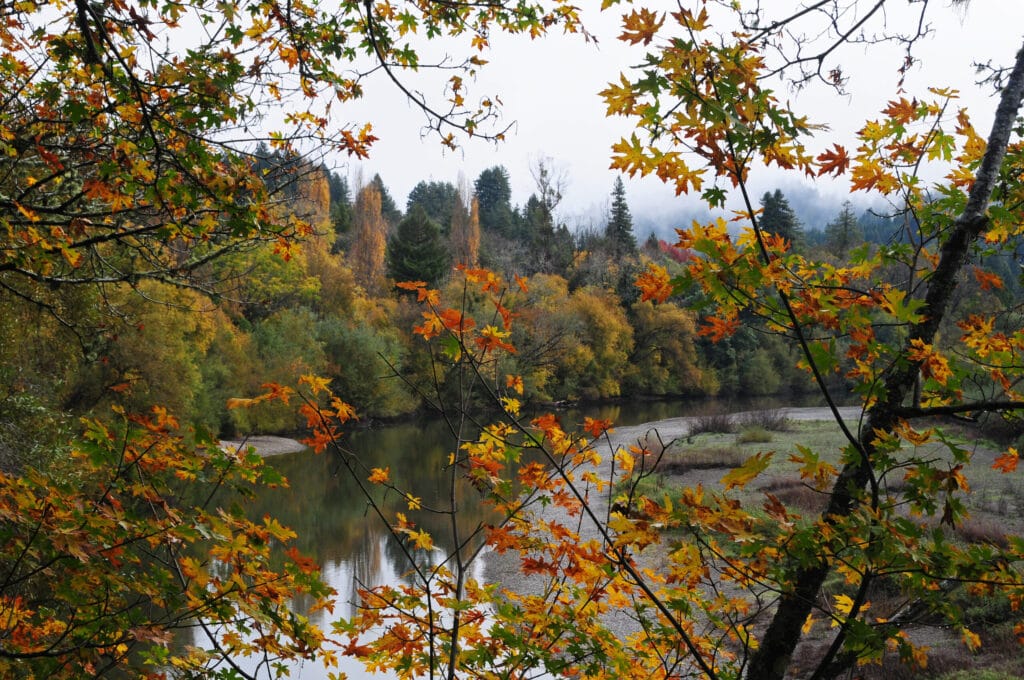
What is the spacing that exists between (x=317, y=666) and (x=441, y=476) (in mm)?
9024

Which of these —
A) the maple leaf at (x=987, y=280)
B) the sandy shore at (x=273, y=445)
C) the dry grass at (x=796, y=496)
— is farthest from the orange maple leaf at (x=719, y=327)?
the sandy shore at (x=273, y=445)

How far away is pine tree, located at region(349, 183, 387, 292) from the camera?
36719mm

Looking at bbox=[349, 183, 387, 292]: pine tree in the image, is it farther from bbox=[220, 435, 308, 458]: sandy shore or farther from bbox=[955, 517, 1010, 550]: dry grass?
bbox=[955, 517, 1010, 550]: dry grass

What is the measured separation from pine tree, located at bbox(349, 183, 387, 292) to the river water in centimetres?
1429

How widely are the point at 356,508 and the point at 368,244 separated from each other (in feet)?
87.3

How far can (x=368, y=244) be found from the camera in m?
38.5

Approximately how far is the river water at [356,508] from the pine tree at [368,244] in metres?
14.3

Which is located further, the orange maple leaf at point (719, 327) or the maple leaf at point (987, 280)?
the maple leaf at point (987, 280)

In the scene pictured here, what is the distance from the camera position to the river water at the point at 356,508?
981cm

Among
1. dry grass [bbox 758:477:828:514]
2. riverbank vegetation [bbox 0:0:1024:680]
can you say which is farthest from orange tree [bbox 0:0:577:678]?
dry grass [bbox 758:477:828:514]

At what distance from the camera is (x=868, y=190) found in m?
2.38

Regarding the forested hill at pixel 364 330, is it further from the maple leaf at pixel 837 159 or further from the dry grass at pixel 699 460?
the dry grass at pixel 699 460

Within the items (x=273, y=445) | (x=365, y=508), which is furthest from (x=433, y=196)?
(x=365, y=508)

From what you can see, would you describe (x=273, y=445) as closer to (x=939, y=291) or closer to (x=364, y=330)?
(x=364, y=330)
